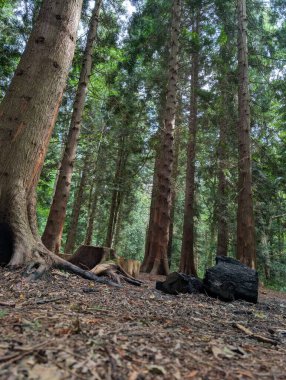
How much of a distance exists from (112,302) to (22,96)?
309 cm

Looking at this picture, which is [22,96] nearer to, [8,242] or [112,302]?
[8,242]

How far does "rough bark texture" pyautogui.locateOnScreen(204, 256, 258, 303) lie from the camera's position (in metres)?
5.19

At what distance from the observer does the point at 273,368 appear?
1.89m

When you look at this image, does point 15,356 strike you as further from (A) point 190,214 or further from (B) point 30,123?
(A) point 190,214

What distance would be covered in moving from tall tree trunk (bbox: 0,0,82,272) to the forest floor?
0.74 m

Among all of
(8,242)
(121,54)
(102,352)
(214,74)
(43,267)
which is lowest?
(102,352)

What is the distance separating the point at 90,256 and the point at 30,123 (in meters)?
3.01

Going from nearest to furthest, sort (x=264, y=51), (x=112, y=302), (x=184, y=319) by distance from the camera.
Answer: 1. (x=184, y=319)
2. (x=112, y=302)
3. (x=264, y=51)

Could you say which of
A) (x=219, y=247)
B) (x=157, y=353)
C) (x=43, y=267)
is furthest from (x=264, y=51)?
(x=157, y=353)

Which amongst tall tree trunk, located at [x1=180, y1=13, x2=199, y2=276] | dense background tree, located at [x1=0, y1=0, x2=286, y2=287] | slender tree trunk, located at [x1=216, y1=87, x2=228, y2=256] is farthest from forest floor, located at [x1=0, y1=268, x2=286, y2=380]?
slender tree trunk, located at [x1=216, y1=87, x2=228, y2=256]

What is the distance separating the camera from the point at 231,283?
5.27 metres

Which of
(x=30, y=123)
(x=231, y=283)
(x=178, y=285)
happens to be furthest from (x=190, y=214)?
(x=30, y=123)

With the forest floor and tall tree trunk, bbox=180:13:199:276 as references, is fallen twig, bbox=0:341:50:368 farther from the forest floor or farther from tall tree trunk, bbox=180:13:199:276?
tall tree trunk, bbox=180:13:199:276

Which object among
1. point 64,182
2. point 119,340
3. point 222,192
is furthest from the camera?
point 222,192
